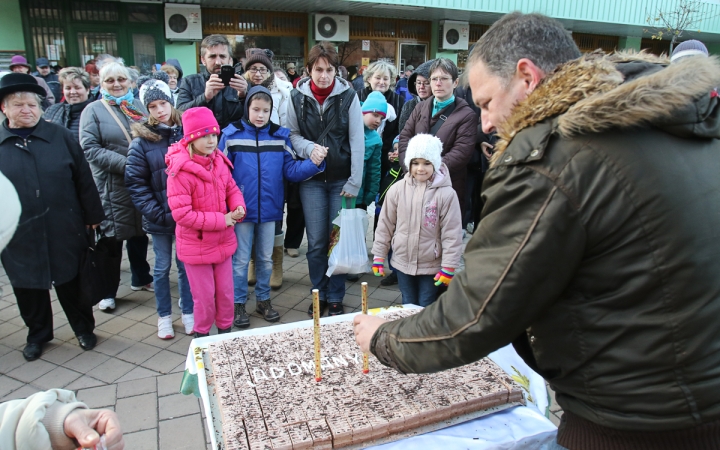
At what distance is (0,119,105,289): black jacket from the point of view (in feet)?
11.4

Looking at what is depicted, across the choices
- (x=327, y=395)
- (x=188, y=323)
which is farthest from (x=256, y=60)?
(x=327, y=395)

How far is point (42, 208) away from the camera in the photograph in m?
3.55

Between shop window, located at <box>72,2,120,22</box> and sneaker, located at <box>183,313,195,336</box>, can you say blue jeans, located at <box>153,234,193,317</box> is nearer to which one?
sneaker, located at <box>183,313,195,336</box>

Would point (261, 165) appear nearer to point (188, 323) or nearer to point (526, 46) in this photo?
point (188, 323)

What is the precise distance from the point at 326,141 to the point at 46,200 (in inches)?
82.3

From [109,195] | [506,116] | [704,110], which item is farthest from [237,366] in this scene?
[109,195]

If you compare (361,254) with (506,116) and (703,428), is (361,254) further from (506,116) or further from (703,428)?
(703,428)

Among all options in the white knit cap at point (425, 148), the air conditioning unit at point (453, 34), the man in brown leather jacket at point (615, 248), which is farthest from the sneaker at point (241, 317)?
the air conditioning unit at point (453, 34)

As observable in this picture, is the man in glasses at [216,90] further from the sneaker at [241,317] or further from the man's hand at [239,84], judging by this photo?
the sneaker at [241,317]

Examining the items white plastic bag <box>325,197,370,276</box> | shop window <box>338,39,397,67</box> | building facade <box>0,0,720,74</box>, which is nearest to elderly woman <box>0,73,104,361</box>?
white plastic bag <box>325,197,370,276</box>

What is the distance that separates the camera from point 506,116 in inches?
58.4

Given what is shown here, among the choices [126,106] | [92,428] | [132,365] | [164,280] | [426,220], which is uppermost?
[126,106]

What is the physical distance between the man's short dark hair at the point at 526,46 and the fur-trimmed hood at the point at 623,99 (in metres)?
0.08

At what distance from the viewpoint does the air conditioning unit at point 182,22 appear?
39.5 ft
